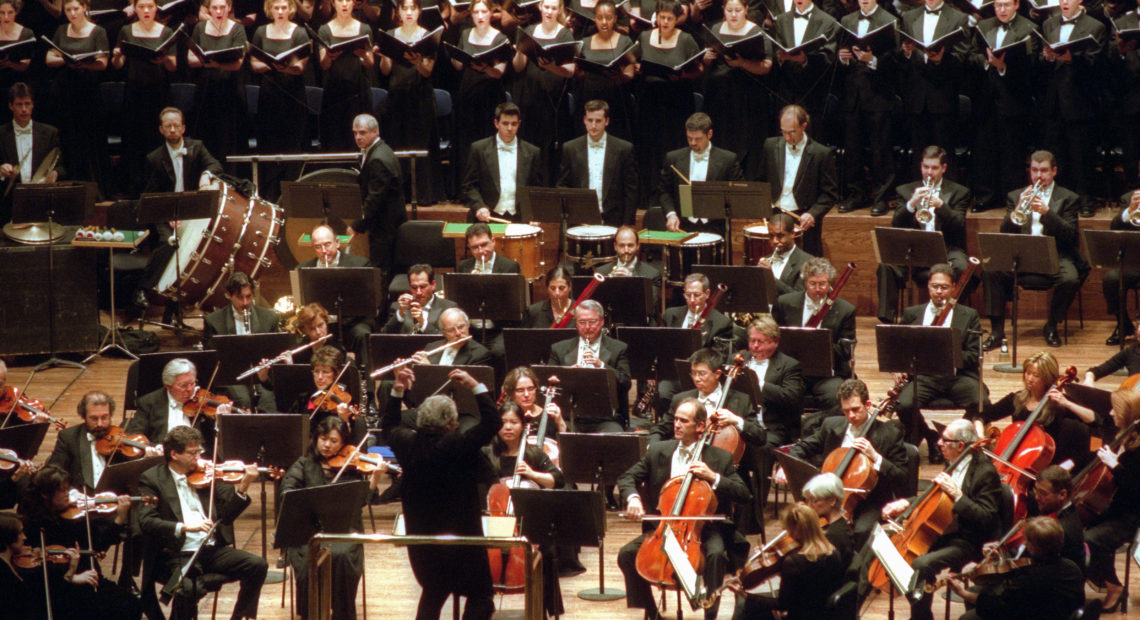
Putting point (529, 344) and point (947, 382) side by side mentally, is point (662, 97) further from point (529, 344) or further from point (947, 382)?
point (947, 382)

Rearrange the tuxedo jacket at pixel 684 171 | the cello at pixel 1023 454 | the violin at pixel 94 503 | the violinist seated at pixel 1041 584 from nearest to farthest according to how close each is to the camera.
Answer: the violinist seated at pixel 1041 584
the violin at pixel 94 503
the cello at pixel 1023 454
the tuxedo jacket at pixel 684 171

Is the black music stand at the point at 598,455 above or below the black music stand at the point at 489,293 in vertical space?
below

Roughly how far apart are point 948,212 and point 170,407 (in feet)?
16.7

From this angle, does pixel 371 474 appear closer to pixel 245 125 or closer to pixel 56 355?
pixel 56 355

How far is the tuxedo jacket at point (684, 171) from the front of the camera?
10078 mm

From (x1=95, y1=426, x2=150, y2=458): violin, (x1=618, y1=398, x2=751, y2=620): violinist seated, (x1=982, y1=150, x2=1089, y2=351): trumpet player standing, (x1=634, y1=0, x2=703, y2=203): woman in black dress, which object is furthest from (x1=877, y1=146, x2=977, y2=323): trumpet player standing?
(x1=95, y1=426, x2=150, y2=458): violin

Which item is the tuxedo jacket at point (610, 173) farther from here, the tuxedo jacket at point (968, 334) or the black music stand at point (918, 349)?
the black music stand at point (918, 349)

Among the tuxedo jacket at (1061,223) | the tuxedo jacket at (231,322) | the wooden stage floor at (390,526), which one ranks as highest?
the tuxedo jacket at (1061,223)

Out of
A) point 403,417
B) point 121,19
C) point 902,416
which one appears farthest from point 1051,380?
point 121,19

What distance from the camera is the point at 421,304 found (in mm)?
8773

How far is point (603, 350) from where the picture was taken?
8203 millimetres

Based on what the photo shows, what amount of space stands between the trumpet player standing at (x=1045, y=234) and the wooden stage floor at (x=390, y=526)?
0.24m

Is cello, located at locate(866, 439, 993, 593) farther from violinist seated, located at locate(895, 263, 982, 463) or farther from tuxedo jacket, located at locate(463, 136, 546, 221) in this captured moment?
tuxedo jacket, located at locate(463, 136, 546, 221)

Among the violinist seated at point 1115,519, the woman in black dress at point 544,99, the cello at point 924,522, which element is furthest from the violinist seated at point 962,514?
the woman in black dress at point 544,99
